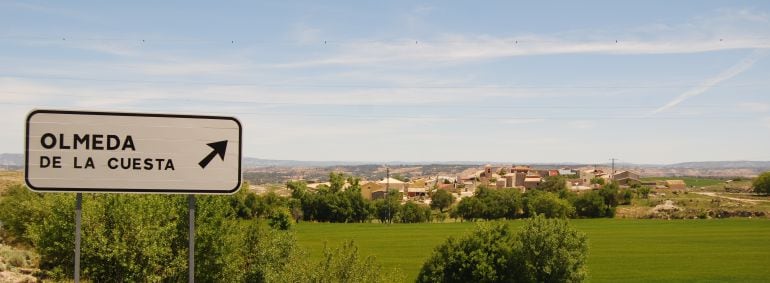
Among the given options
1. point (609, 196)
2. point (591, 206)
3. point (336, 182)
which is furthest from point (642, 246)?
point (336, 182)

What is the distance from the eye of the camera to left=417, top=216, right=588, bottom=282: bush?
4375 cm

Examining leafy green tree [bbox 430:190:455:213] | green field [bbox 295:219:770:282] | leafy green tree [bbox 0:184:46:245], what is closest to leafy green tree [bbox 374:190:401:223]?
green field [bbox 295:219:770:282]

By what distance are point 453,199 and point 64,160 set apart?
14782cm

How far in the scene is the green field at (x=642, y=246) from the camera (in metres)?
55.5

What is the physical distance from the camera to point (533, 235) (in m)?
44.4

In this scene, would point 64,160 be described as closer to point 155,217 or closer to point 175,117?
point 175,117

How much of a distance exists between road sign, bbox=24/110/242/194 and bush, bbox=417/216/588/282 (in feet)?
130

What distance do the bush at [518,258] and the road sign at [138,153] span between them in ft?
130

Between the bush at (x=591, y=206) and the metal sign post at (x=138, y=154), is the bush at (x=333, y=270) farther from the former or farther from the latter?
the bush at (x=591, y=206)

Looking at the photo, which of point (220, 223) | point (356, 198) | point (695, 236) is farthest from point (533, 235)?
point (356, 198)

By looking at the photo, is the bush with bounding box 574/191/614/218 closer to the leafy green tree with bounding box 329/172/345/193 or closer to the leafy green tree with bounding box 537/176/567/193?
the leafy green tree with bounding box 537/176/567/193

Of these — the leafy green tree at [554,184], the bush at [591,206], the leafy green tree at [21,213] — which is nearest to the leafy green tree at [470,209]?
the bush at [591,206]

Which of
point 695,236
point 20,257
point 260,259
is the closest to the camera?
point 20,257

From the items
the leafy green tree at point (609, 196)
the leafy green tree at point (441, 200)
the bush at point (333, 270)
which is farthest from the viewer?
the leafy green tree at point (441, 200)
